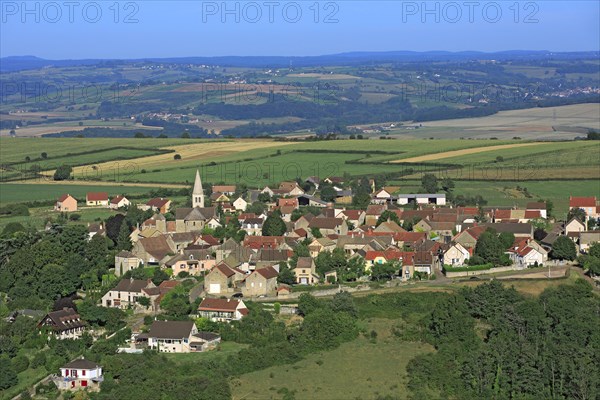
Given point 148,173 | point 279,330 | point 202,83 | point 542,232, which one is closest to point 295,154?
point 148,173

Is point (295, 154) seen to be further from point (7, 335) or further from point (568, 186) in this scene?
point (7, 335)

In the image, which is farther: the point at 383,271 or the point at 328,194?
the point at 328,194

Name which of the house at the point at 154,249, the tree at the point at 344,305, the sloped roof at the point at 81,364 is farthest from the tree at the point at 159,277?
the sloped roof at the point at 81,364

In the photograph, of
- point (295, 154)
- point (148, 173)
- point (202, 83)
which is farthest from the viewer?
point (202, 83)

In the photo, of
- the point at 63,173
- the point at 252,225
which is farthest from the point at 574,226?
the point at 63,173

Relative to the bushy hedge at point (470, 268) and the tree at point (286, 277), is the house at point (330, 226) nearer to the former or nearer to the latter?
the tree at point (286, 277)

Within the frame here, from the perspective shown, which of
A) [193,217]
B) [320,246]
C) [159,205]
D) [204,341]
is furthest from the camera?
[159,205]

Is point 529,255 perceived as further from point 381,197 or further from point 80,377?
point 80,377

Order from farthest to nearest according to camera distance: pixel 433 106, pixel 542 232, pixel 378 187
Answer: pixel 433 106 < pixel 378 187 < pixel 542 232
